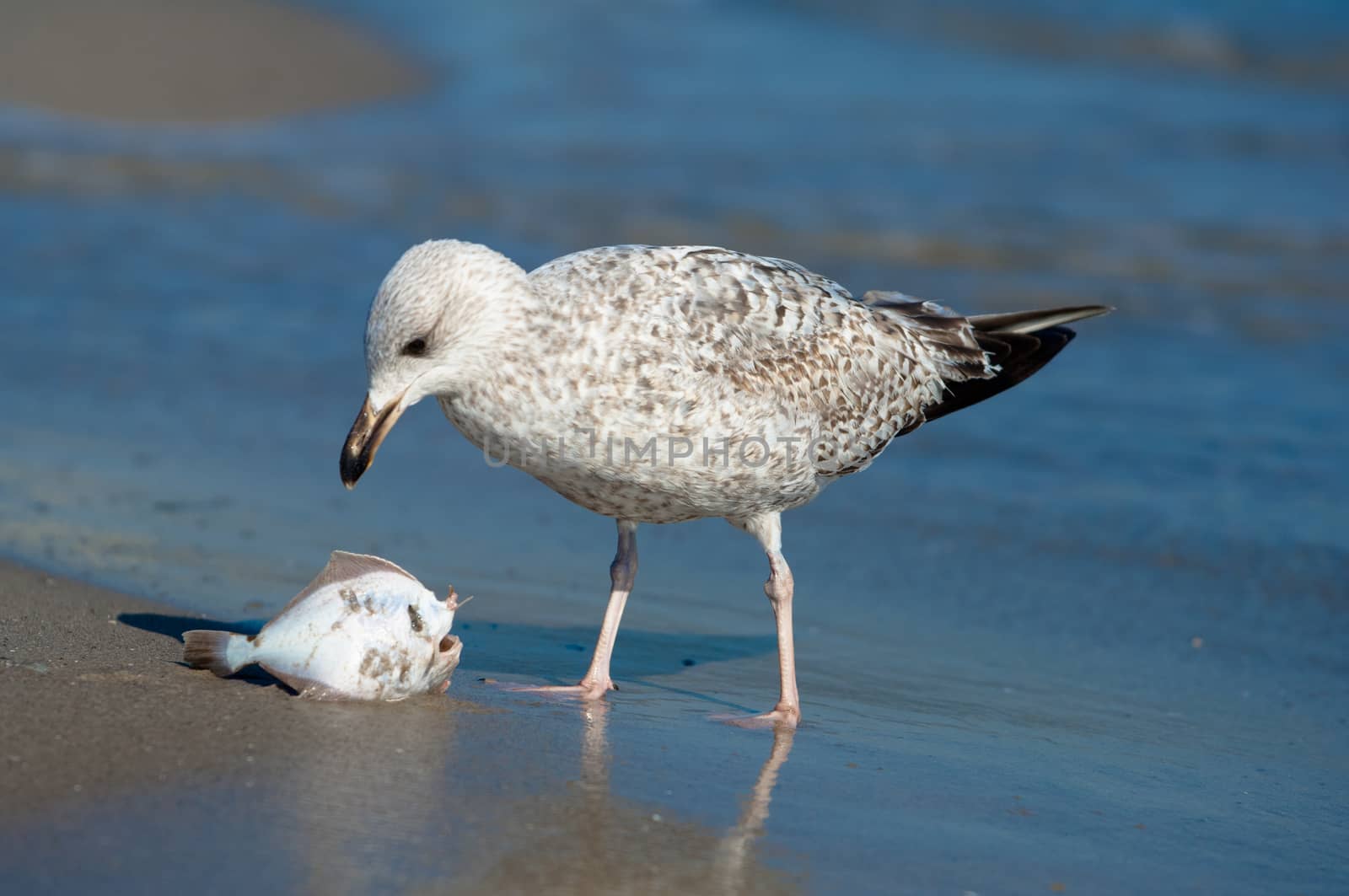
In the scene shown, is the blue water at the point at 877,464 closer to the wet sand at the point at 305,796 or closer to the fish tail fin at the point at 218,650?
the wet sand at the point at 305,796

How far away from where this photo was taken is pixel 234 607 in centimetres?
581

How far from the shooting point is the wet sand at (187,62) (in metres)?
21.2

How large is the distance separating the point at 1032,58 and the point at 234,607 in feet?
64.9

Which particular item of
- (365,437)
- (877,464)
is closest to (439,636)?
(365,437)

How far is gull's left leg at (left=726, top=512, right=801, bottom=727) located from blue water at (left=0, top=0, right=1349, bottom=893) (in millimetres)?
116

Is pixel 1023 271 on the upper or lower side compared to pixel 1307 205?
lower

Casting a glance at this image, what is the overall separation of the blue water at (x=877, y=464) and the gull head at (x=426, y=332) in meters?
1.00

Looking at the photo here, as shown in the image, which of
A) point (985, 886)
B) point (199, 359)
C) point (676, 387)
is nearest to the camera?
point (985, 886)


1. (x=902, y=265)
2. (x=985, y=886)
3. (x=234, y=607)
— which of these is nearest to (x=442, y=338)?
Answer: (x=234, y=607)

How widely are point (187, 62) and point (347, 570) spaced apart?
21.4 m

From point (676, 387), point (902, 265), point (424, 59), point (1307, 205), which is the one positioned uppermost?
point (424, 59)

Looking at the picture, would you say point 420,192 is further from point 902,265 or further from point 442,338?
point 442,338

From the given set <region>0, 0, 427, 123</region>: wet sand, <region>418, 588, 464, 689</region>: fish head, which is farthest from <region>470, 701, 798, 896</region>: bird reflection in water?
<region>0, 0, 427, 123</region>: wet sand

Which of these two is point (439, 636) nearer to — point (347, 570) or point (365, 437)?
point (347, 570)
